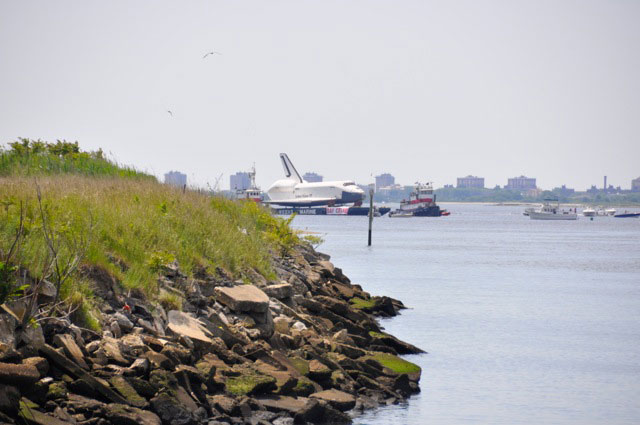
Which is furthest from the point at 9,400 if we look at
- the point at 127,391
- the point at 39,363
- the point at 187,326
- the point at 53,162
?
the point at 53,162

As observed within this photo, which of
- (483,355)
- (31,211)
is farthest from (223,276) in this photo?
(483,355)

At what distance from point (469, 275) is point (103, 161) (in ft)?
80.9

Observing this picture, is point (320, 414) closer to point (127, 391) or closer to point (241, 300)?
point (241, 300)

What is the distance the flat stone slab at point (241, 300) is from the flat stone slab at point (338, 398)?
210 cm

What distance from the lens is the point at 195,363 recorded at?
1246 centimetres

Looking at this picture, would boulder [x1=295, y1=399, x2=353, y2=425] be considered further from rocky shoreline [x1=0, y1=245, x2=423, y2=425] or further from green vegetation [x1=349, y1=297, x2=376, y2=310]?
green vegetation [x1=349, y1=297, x2=376, y2=310]

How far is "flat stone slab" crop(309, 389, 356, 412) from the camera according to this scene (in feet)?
45.2

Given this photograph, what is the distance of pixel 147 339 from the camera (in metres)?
12.0

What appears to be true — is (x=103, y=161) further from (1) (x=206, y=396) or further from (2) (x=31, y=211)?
(1) (x=206, y=396)

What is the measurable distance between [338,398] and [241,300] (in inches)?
104

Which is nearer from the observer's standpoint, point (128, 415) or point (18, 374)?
point (18, 374)

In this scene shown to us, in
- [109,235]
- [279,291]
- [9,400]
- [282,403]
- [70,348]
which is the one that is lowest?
[282,403]

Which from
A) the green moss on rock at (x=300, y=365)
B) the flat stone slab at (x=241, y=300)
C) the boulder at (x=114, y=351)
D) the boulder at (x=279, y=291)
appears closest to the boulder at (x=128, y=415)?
the boulder at (x=114, y=351)

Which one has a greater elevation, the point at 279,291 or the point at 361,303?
the point at 279,291
